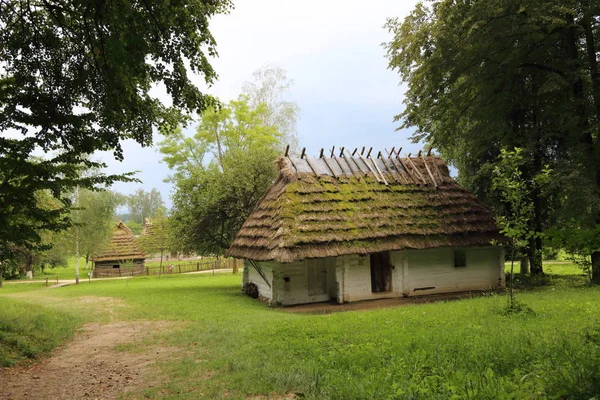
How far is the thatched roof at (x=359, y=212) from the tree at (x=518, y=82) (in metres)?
2.03

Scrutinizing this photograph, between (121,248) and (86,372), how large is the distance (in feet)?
114

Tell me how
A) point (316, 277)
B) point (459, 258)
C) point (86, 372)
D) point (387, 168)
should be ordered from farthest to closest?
point (387, 168) < point (459, 258) < point (316, 277) < point (86, 372)

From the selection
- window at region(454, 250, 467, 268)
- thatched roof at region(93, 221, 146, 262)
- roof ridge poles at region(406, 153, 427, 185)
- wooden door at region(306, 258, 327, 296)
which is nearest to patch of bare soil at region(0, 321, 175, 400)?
wooden door at region(306, 258, 327, 296)

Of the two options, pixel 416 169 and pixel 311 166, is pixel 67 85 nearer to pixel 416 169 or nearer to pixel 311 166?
pixel 311 166

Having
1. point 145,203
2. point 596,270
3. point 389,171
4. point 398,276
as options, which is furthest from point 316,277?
point 145,203

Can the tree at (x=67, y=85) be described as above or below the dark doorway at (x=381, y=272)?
above

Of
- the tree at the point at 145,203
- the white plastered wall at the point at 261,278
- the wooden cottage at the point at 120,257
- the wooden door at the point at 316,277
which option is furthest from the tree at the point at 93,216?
the tree at the point at 145,203

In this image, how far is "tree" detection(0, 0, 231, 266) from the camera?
684cm

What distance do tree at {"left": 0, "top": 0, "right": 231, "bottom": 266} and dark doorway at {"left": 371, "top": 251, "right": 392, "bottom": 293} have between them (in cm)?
1072

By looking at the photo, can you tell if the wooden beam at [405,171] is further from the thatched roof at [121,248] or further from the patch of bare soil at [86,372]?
the thatched roof at [121,248]

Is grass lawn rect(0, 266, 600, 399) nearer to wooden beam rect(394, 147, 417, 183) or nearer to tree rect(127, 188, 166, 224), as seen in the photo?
wooden beam rect(394, 147, 417, 183)

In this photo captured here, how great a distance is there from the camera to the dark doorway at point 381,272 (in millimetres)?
16578

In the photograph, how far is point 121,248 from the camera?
130ft

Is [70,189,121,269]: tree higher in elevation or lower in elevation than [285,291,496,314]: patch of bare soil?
→ higher
